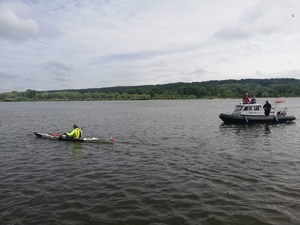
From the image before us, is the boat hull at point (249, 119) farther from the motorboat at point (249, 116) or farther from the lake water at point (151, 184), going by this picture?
the lake water at point (151, 184)

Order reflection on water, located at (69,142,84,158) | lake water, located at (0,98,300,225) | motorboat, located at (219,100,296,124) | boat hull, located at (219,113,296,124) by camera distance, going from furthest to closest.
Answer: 1. motorboat, located at (219,100,296,124)
2. boat hull, located at (219,113,296,124)
3. reflection on water, located at (69,142,84,158)
4. lake water, located at (0,98,300,225)

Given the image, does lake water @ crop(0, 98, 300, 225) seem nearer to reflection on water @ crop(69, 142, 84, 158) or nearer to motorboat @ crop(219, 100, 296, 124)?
reflection on water @ crop(69, 142, 84, 158)

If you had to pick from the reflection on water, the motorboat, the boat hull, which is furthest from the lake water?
the motorboat

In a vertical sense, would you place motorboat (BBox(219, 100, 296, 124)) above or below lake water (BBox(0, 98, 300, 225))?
above

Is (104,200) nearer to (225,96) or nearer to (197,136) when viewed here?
(197,136)

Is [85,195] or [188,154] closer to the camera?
[85,195]

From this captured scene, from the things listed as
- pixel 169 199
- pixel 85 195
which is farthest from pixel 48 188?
pixel 169 199

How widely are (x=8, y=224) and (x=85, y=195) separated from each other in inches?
134

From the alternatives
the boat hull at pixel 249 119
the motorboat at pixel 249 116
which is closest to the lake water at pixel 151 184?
the boat hull at pixel 249 119

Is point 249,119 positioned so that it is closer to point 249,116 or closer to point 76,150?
point 249,116

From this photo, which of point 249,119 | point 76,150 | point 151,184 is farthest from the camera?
point 249,119

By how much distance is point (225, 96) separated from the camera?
19775 cm

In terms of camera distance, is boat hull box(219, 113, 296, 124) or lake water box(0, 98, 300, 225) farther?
boat hull box(219, 113, 296, 124)

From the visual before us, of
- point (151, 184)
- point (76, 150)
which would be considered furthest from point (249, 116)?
point (151, 184)
